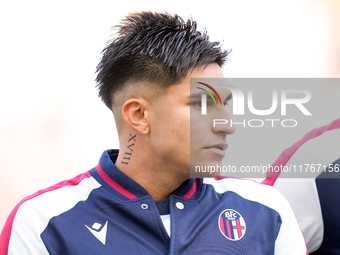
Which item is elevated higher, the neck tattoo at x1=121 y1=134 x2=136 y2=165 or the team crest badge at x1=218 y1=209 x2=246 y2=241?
the neck tattoo at x1=121 y1=134 x2=136 y2=165

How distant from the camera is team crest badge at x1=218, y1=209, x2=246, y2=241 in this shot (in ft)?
3.26

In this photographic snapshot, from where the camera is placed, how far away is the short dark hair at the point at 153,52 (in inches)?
41.4

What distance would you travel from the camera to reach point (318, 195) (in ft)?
3.79

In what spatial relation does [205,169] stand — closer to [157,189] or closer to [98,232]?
[157,189]

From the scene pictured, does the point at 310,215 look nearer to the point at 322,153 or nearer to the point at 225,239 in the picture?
the point at 322,153

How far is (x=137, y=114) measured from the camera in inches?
42.1

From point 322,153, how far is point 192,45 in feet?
1.91

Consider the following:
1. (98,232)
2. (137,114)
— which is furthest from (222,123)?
(98,232)

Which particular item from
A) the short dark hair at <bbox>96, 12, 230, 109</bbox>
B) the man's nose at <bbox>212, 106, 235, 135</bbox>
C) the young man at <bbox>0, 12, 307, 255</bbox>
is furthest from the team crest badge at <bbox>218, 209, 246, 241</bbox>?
the short dark hair at <bbox>96, 12, 230, 109</bbox>

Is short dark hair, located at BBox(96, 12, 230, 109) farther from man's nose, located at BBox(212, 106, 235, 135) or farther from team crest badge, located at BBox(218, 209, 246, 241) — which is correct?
team crest badge, located at BBox(218, 209, 246, 241)

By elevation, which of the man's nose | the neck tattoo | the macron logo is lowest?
the macron logo

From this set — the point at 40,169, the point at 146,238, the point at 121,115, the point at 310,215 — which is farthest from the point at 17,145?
the point at 310,215

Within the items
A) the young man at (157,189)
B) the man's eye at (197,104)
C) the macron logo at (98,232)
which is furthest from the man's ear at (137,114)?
the macron logo at (98,232)

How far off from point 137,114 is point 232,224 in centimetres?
42
